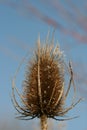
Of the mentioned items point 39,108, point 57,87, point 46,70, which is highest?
point 46,70

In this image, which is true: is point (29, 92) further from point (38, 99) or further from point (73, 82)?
point (73, 82)

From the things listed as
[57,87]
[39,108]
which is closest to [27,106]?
[39,108]

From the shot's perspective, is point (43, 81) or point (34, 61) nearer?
point (43, 81)

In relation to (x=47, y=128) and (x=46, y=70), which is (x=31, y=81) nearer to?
(x=46, y=70)

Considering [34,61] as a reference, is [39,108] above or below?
below

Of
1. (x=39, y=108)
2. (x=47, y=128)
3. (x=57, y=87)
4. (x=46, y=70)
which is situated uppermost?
(x=46, y=70)

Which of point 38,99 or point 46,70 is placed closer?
point 38,99

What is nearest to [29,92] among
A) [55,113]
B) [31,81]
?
[31,81]

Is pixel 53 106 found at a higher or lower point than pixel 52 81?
lower
